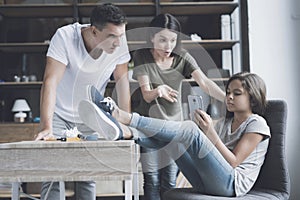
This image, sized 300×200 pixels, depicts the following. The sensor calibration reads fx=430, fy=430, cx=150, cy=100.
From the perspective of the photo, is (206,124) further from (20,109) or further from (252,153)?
(20,109)

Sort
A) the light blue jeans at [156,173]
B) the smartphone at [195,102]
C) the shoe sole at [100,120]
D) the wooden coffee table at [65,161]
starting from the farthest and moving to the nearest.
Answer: the light blue jeans at [156,173] < the smartphone at [195,102] < the shoe sole at [100,120] < the wooden coffee table at [65,161]

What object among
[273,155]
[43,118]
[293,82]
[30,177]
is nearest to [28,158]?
[30,177]

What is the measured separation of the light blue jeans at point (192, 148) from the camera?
1.59 metres

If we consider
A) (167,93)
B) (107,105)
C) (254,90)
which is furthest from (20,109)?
(254,90)

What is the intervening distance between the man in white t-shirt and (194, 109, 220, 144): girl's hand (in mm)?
474

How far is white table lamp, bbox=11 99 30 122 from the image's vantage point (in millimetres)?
3414

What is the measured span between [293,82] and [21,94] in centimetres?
221

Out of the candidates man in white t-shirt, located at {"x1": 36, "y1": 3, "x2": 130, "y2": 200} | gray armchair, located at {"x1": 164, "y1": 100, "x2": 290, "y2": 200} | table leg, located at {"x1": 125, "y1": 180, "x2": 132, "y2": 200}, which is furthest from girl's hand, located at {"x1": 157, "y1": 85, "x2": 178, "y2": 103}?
table leg, located at {"x1": 125, "y1": 180, "x2": 132, "y2": 200}

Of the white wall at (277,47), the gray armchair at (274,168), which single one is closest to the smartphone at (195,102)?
the gray armchair at (274,168)

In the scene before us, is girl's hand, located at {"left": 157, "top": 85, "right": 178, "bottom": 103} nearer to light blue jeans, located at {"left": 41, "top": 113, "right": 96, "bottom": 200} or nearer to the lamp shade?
light blue jeans, located at {"left": 41, "top": 113, "right": 96, "bottom": 200}

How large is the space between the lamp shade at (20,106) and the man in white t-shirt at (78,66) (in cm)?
150

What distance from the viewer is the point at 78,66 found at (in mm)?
2002

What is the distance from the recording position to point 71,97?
2.05 m

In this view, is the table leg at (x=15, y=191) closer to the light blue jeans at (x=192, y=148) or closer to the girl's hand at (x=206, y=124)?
the light blue jeans at (x=192, y=148)
